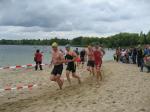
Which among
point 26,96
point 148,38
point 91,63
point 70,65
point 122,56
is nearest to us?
point 26,96

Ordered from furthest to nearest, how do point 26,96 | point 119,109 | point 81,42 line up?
point 81,42, point 26,96, point 119,109

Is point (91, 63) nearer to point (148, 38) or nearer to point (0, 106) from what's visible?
point (0, 106)

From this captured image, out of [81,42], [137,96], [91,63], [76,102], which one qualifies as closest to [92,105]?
[76,102]

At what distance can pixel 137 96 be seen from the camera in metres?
10.5

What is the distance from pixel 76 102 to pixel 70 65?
3741mm

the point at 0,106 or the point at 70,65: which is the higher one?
the point at 70,65

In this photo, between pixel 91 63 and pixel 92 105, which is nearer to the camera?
pixel 92 105

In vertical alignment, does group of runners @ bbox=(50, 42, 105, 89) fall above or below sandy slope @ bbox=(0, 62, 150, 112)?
above

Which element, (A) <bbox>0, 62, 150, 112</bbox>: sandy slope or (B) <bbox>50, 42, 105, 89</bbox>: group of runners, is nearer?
(A) <bbox>0, 62, 150, 112</bbox>: sandy slope

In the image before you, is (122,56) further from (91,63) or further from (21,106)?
(21,106)

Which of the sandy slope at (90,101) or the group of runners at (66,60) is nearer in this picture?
the sandy slope at (90,101)

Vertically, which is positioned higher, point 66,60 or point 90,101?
point 66,60

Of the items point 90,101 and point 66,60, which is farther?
point 66,60

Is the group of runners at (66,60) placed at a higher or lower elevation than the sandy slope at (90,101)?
higher
